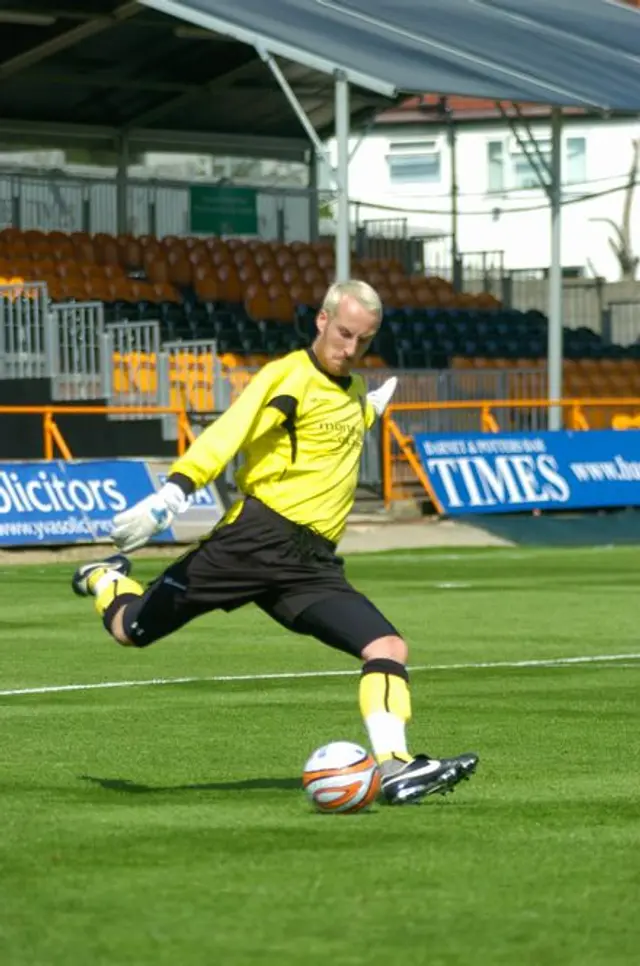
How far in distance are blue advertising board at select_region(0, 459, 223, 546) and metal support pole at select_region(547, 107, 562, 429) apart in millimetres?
9023

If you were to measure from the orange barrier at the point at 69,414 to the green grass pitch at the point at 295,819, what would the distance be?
1249 cm

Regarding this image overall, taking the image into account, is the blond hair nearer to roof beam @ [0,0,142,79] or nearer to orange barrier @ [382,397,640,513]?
orange barrier @ [382,397,640,513]

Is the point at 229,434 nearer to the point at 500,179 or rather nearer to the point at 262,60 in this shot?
the point at 262,60

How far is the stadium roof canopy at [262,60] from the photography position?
3381cm

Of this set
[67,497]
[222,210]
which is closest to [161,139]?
[222,210]

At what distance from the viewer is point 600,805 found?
29.3 ft

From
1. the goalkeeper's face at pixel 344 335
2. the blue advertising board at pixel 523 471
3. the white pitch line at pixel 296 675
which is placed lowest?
the blue advertising board at pixel 523 471

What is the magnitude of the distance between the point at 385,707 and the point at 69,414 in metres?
22.9

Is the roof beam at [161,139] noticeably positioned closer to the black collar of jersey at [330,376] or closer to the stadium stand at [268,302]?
the stadium stand at [268,302]

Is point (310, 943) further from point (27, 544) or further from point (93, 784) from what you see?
point (27, 544)

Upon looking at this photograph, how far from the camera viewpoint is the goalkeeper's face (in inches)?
358

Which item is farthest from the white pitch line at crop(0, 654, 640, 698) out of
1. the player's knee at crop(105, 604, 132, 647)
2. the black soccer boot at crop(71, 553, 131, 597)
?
the player's knee at crop(105, 604, 132, 647)

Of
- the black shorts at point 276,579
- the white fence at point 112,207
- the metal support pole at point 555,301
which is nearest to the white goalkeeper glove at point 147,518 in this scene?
the black shorts at point 276,579

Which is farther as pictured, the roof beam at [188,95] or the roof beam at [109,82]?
the roof beam at [188,95]
